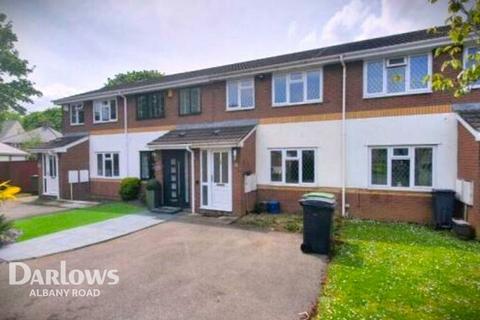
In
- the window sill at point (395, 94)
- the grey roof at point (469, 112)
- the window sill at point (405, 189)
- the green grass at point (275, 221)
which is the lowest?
the green grass at point (275, 221)

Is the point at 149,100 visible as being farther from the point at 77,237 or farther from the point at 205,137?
the point at 77,237

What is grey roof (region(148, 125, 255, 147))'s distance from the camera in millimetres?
11258

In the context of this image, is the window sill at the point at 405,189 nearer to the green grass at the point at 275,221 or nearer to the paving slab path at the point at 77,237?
the green grass at the point at 275,221

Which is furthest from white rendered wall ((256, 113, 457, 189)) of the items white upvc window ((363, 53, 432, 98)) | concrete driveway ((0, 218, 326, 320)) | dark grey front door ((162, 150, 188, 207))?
concrete driveway ((0, 218, 326, 320))

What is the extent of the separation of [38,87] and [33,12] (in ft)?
120

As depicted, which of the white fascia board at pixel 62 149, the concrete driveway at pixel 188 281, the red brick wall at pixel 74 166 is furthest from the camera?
the red brick wall at pixel 74 166

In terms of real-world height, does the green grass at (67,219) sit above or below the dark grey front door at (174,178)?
below

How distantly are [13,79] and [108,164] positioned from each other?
81.9 feet

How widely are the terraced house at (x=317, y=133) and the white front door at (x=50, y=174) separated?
106 cm

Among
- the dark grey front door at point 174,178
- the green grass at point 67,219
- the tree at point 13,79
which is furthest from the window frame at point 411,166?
the tree at point 13,79

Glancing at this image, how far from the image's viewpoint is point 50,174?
54.5 ft

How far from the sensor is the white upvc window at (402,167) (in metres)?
9.44

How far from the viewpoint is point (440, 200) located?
8898 mm

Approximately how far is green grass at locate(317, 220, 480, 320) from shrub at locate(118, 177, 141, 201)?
10774mm
